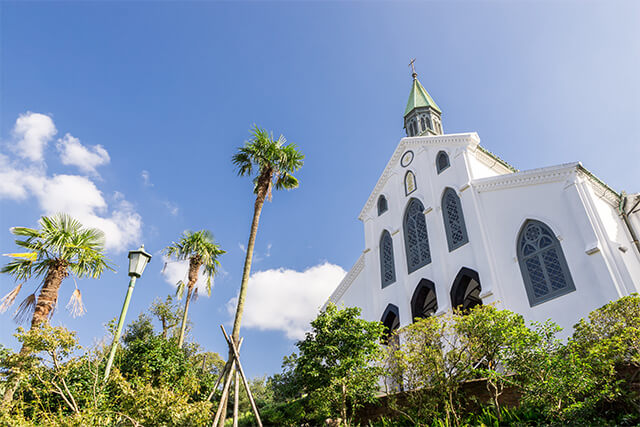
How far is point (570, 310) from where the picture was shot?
45.3ft

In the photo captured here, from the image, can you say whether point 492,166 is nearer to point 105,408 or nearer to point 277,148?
point 277,148

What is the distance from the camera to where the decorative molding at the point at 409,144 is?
68.3 feet

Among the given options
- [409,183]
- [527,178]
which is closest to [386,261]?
[409,183]

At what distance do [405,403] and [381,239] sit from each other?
1186 centimetres

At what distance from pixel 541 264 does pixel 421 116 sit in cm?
1642

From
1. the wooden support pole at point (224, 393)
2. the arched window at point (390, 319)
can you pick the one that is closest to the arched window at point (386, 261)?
the arched window at point (390, 319)

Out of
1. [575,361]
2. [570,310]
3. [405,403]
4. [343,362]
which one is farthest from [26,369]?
[570,310]

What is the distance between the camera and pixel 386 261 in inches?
939

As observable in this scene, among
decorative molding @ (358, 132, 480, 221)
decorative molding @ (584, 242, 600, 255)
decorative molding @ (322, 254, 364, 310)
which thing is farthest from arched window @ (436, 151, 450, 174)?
decorative molding @ (584, 242, 600, 255)

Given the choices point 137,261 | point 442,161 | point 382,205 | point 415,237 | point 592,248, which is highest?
point 382,205

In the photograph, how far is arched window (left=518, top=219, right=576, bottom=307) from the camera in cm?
1455

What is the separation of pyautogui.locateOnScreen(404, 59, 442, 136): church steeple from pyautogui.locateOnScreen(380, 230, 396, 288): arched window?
8.51 meters

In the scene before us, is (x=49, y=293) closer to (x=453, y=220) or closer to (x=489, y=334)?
(x=489, y=334)

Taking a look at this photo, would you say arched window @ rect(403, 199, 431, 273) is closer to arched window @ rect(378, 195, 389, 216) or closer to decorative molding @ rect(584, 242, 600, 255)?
arched window @ rect(378, 195, 389, 216)
